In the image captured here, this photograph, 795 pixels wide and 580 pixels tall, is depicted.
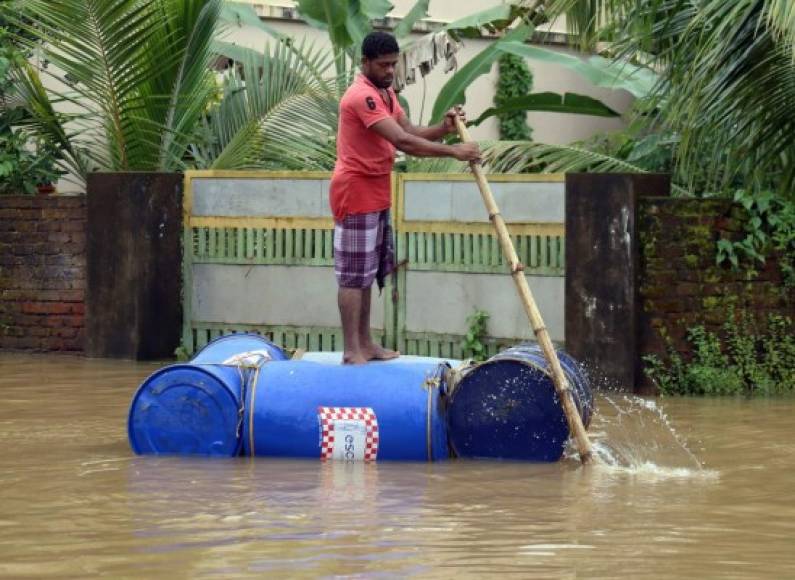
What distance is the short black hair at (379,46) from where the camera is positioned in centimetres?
810

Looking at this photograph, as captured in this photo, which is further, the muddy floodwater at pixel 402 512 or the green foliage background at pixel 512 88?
the green foliage background at pixel 512 88

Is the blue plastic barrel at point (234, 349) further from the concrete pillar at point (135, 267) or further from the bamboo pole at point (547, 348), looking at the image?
the concrete pillar at point (135, 267)

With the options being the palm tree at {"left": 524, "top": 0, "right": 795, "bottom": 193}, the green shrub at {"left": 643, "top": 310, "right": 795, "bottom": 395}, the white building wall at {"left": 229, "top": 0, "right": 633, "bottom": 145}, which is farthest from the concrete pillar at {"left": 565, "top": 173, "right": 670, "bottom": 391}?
the white building wall at {"left": 229, "top": 0, "right": 633, "bottom": 145}

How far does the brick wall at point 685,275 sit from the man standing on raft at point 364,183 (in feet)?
10.2

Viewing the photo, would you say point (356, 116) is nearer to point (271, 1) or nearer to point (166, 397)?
point (166, 397)

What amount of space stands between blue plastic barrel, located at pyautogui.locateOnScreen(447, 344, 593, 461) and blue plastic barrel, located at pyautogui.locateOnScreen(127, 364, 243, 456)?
1127 millimetres

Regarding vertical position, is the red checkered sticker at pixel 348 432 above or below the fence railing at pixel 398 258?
below

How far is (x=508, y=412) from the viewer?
7.84 meters

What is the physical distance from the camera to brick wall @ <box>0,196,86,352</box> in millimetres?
13445

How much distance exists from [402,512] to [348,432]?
137 centimetres

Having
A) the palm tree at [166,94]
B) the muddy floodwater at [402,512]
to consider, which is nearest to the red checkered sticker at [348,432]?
the muddy floodwater at [402,512]

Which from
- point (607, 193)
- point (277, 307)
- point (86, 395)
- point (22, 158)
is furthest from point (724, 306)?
point (22, 158)

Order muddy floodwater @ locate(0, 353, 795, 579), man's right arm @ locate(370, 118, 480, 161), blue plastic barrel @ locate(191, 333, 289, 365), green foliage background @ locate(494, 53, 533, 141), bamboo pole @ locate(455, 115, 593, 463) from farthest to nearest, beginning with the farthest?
green foliage background @ locate(494, 53, 533, 141) → blue plastic barrel @ locate(191, 333, 289, 365) → man's right arm @ locate(370, 118, 480, 161) → bamboo pole @ locate(455, 115, 593, 463) → muddy floodwater @ locate(0, 353, 795, 579)

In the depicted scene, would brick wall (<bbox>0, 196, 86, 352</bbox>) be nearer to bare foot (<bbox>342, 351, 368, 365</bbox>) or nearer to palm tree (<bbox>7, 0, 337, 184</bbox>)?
palm tree (<bbox>7, 0, 337, 184</bbox>)
